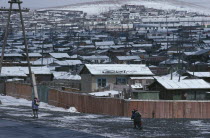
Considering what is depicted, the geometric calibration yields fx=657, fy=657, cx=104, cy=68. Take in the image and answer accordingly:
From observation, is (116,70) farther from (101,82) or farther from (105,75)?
(101,82)

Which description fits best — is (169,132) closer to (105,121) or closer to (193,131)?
(193,131)

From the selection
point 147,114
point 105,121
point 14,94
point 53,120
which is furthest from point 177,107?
point 14,94

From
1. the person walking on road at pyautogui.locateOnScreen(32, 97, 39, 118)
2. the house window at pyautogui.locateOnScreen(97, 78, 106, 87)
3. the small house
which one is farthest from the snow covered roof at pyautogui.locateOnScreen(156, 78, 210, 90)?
the person walking on road at pyautogui.locateOnScreen(32, 97, 39, 118)

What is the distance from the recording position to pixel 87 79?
5328cm

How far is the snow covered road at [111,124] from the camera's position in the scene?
27.8 meters

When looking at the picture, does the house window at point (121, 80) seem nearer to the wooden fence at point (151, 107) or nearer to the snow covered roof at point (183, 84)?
the snow covered roof at point (183, 84)

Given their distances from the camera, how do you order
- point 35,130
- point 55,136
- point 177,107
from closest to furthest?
point 55,136 < point 35,130 < point 177,107

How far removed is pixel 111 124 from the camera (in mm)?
31219

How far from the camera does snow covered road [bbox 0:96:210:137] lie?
2784cm

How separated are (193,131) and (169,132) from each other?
→ 1223 millimetres

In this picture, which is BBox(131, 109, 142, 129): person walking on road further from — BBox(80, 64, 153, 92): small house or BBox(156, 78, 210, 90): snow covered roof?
BBox(80, 64, 153, 92): small house

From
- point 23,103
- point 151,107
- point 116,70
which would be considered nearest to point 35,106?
point 151,107

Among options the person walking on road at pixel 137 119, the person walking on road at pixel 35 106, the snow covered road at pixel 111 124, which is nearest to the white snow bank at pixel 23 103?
the snow covered road at pixel 111 124

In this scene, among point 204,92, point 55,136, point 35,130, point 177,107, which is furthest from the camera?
point 204,92
